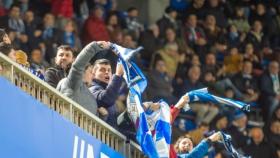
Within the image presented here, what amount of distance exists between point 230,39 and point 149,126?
963cm

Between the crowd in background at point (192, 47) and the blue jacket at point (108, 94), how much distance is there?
3.71m

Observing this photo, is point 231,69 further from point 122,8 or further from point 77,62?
point 77,62

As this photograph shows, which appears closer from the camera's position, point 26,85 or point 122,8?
point 26,85

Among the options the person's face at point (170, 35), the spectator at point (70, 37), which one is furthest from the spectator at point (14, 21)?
the person's face at point (170, 35)

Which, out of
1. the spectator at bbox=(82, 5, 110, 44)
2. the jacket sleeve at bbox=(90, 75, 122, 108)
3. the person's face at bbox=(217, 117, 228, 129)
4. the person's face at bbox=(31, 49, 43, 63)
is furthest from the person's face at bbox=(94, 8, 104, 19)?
the jacket sleeve at bbox=(90, 75, 122, 108)

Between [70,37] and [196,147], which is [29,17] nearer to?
[70,37]

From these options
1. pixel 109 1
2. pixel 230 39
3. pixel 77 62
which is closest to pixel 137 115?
pixel 77 62

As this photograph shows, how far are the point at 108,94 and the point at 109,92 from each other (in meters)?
0.03

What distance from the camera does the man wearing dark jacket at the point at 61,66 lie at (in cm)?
1169

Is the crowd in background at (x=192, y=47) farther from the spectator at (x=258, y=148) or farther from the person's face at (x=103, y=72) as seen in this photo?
the person's face at (x=103, y=72)

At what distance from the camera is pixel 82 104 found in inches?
458

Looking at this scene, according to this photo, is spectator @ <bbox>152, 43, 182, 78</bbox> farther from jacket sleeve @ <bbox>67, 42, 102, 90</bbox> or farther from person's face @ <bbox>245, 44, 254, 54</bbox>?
jacket sleeve @ <bbox>67, 42, 102, 90</bbox>

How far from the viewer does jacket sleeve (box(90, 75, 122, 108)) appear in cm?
1166

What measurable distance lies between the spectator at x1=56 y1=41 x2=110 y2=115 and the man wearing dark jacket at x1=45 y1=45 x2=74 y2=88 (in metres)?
0.19
